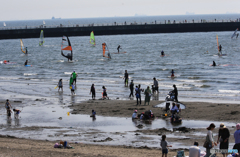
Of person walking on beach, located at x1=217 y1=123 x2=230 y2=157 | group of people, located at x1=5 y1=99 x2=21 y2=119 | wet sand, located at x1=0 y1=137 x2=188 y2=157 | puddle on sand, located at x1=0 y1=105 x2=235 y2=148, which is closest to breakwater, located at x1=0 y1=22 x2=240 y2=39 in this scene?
group of people, located at x1=5 y1=99 x2=21 y2=119

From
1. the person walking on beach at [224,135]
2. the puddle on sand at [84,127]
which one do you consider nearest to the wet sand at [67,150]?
the puddle on sand at [84,127]

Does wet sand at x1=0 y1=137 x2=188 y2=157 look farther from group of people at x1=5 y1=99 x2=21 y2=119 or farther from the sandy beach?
group of people at x1=5 y1=99 x2=21 y2=119

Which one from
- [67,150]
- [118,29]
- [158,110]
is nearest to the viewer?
[67,150]

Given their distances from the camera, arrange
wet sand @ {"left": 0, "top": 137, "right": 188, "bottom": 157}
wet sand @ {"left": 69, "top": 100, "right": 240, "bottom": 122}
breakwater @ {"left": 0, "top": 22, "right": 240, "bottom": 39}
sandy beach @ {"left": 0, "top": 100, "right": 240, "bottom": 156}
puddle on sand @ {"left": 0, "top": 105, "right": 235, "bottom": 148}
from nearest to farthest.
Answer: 1. wet sand @ {"left": 0, "top": 137, "right": 188, "bottom": 157}
2. sandy beach @ {"left": 0, "top": 100, "right": 240, "bottom": 156}
3. puddle on sand @ {"left": 0, "top": 105, "right": 235, "bottom": 148}
4. wet sand @ {"left": 69, "top": 100, "right": 240, "bottom": 122}
5. breakwater @ {"left": 0, "top": 22, "right": 240, "bottom": 39}

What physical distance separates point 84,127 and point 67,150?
3.75m

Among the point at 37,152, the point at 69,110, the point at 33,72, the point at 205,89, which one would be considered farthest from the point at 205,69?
the point at 37,152

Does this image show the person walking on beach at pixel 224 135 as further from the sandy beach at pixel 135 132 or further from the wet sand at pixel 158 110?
the wet sand at pixel 158 110

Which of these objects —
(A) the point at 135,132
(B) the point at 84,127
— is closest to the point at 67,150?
(A) the point at 135,132

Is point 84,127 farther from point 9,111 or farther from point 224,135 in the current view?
point 224,135

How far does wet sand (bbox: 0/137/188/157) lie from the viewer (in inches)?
413

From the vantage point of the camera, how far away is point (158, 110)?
17125 mm

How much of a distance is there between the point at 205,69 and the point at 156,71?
5.56 metres

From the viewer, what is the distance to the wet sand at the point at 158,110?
15711 mm

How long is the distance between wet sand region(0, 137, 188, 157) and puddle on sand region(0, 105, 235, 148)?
2.57 ft
